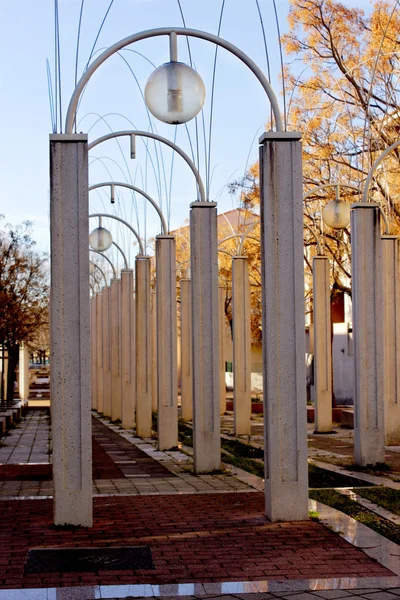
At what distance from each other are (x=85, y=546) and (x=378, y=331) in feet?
24.4

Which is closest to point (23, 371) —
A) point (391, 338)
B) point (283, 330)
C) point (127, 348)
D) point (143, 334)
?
point (127, 348)

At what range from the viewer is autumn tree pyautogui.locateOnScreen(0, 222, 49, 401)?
31.1 meters

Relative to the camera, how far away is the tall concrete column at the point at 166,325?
1748 centimetres

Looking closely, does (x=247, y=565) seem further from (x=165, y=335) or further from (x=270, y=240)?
(x=165, y=335)

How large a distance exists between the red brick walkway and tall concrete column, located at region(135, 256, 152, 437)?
433 inches

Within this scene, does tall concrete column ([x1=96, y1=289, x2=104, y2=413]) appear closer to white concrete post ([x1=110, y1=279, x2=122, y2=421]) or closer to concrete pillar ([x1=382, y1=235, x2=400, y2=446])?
white concrete post ([x1=110, y1=279, x2=122, y2=421])

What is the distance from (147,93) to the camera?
946 centimetres

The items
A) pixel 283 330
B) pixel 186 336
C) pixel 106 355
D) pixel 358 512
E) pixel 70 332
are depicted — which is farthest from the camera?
pixel 106 355

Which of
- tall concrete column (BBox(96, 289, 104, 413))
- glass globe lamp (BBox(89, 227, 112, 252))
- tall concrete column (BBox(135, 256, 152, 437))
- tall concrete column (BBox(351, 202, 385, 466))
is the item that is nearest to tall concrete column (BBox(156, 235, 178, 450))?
glass globe lamp (BBox(89, 227, 112, 252))

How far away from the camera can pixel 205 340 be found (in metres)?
13.8

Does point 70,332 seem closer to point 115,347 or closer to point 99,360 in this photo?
point 115,347

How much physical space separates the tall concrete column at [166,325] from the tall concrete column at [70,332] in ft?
26.3

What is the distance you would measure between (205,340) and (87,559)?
6.52 m

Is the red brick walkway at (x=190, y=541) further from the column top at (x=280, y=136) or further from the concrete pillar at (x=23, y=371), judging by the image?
the concrete pillar at (x=23, y=371)
